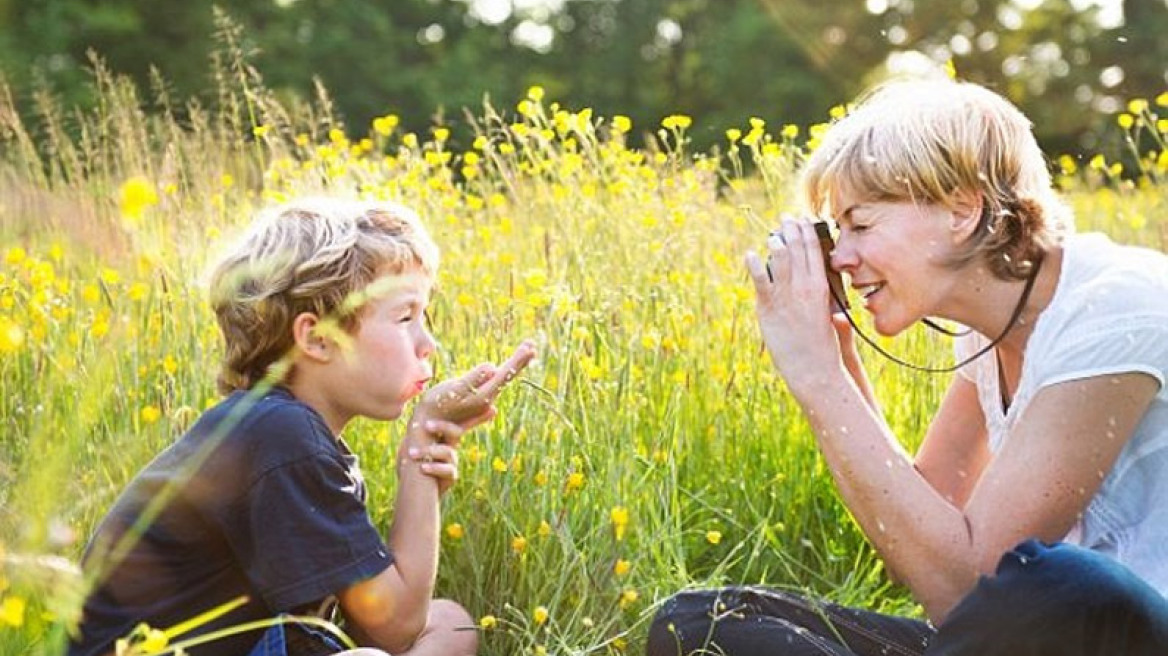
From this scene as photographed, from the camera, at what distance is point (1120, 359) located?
2385 mm

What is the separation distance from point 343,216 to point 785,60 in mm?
21339

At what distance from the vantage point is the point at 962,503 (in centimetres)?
291

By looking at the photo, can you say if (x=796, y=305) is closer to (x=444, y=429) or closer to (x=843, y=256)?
(x=843, y=256)

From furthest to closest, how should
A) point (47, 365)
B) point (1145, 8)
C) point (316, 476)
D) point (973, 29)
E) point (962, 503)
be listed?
point (973, 29) < point (1145, 8) < point (47, 365) < point (962, 503) < point (316, 476)

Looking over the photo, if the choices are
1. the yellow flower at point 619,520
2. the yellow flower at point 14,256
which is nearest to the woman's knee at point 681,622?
A: the yellow flower at point 619,520

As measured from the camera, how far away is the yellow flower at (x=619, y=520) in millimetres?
2768

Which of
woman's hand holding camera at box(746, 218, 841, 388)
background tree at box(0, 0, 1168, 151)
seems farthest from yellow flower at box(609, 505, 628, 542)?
background tree at box(0, 0, 1168, 151)

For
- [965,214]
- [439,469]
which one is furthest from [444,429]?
[965,214]

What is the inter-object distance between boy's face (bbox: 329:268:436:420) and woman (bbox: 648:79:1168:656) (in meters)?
0.56

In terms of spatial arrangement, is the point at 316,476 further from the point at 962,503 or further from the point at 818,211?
the point at 962,503

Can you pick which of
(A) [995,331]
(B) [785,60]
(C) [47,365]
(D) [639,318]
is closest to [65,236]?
(C) [47,365]

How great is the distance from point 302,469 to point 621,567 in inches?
25.3

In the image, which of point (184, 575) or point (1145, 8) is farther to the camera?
point (1145, 8)

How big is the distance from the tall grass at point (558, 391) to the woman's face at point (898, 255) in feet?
1.74
